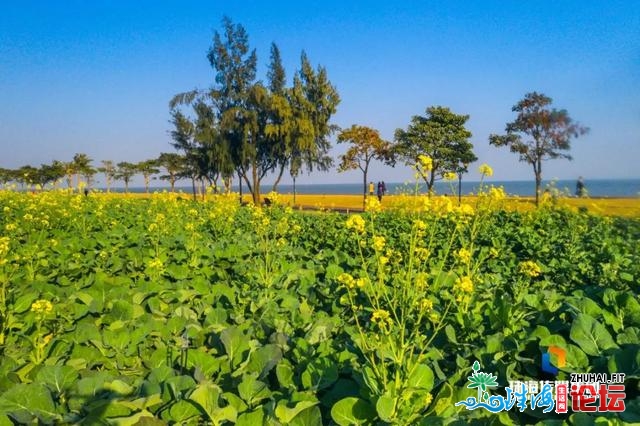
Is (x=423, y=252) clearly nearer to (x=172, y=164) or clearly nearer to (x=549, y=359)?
(x=549, y=359)

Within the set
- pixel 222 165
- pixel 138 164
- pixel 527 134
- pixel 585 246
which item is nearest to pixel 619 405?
pixel 585 246

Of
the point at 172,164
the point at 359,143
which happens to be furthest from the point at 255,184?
the point at 172,164

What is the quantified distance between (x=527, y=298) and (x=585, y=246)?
4.00 metres

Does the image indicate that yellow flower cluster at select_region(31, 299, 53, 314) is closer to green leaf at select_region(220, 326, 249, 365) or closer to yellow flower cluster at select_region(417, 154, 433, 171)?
green leaf at select_region(220, 326, 249, 365)

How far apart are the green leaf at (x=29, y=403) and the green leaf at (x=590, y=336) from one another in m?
2.16

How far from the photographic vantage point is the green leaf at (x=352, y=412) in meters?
1.50

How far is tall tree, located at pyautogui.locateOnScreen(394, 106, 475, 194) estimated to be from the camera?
37438mm

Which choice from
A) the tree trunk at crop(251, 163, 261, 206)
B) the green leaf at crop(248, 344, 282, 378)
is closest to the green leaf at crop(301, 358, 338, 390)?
the green leaf at crop(248, 344, 282, 378)

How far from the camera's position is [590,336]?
6.41 feet

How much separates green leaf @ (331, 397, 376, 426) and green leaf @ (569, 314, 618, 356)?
3.52 feet

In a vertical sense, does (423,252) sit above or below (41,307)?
above

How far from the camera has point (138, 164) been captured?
72625mm

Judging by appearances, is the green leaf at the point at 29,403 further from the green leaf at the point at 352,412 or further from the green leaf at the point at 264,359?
the green leaf at the point at 352,412

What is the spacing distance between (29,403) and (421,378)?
4.78ft
